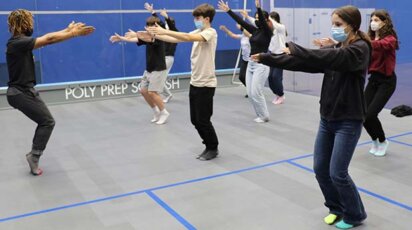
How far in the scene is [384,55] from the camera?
192 inches

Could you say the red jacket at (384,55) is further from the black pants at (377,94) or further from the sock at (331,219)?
the sock at (331,219)

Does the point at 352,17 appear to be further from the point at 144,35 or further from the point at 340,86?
the point at 144,35

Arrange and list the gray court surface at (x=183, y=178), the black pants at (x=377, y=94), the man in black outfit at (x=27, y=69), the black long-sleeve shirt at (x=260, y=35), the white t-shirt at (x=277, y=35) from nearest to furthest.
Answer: the gray court surface at (x=183, y=178), the man in black outfit at (x=27, y=69), the black pants at (x=377, y=94), the black long-sleeve shirt at (x=260, y=35), the white t-shirt at (x=277, y=35)

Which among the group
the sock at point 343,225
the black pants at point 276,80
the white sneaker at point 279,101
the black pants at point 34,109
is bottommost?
the white sneaker at point 279,101

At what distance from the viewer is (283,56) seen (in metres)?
2.98

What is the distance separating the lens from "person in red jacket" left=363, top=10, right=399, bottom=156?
4824 mm

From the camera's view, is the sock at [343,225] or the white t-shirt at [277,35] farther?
the white t-shirt at [277,35]

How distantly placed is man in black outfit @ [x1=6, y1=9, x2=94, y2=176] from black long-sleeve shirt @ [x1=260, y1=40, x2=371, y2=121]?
208cm

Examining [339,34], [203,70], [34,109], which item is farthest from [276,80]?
[339,34]

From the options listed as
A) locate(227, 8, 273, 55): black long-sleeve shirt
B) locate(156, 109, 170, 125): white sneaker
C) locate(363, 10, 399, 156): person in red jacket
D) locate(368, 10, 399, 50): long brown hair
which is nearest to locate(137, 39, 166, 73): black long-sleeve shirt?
locate(156, 109, 170, 125): white sneaker

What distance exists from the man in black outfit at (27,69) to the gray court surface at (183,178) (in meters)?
0.43

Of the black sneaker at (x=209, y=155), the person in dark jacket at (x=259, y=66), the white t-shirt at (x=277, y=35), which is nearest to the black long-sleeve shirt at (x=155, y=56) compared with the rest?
the person in dark jacket at (x=259, y=66)

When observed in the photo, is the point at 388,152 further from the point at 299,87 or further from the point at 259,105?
the point at 299,87

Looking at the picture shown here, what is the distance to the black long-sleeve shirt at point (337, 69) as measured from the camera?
2.90 m
